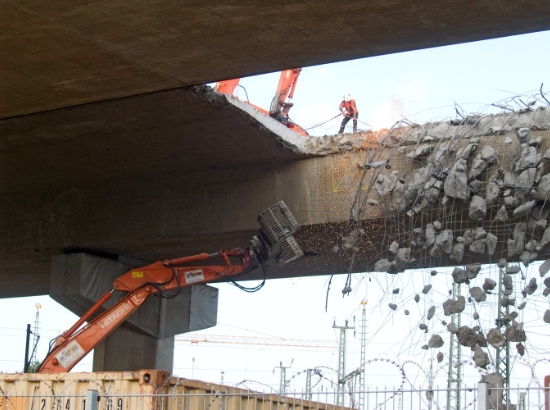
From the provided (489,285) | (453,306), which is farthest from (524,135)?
(453,306)

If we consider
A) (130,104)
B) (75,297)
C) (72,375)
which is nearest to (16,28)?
(130,104)

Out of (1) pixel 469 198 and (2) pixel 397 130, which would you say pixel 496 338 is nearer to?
(1) pixel 469 198

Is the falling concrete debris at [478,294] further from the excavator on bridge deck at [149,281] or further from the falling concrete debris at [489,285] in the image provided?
the excavator on bridge deck at [149,281]

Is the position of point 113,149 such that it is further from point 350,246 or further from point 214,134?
point 350,246

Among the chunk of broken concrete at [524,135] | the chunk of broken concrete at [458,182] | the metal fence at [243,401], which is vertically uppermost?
the chunk of broken concrete at [524,135]

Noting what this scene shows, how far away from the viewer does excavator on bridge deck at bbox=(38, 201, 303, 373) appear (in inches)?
765

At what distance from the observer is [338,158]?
60.1ft

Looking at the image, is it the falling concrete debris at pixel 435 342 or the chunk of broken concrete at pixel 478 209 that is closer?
the falling concrete debris at pixel 435 342

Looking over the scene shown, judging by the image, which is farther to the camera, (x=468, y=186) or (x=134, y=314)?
(x=134, y=314)

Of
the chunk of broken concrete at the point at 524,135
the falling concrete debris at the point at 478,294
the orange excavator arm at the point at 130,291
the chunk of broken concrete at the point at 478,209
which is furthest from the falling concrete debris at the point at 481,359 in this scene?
the orange excavator arm at the point at 130,291

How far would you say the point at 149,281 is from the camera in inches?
827

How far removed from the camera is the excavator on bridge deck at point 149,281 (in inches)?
765

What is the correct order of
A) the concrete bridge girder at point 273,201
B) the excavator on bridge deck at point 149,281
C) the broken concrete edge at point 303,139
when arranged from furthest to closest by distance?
the excavator on bridge deck at point 149,281 < the broken concrete edge at point 303,139 < the concrete bridge girder at point 273,201

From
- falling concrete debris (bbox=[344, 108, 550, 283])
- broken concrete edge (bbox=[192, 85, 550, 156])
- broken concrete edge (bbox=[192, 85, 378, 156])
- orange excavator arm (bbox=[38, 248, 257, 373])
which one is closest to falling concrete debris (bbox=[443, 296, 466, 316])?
falling concrete debris (bbox=[344, 108, 550, 283])
